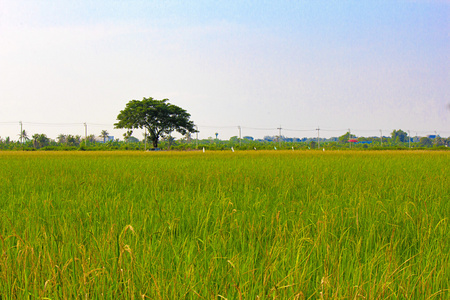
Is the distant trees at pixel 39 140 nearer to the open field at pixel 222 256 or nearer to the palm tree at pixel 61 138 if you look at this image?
the palm tree at pixel 61 138

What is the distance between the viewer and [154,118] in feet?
133

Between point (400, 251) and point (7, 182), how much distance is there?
4959 millimetres

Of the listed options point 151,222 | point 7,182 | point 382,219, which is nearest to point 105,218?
point 151,222

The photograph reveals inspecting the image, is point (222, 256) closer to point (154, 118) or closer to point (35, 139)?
point (154, 118)

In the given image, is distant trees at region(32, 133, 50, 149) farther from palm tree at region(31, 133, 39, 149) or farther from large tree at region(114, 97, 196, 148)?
large tree at region(114, 97, 196, 148)

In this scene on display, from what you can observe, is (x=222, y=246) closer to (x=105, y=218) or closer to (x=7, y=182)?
(x=105, y=218)

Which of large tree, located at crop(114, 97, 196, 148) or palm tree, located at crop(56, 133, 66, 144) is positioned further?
palm tree, located at crop(56, 133, 66, 144)

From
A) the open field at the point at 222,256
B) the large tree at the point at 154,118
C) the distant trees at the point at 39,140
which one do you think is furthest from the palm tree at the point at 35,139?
the open field at the point at 222,256

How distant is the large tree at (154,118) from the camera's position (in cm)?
3997

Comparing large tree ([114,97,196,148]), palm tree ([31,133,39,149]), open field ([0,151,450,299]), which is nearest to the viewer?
open field ([0,151,450,299])

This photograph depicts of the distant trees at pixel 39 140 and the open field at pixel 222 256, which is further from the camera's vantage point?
the distant trees at pixel 39 140

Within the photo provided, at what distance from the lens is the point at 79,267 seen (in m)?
1.28

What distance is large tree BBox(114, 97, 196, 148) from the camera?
40.0 meters

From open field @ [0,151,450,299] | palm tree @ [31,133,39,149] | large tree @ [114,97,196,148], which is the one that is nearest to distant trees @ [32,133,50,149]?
palm tree @ [31,133,39,149]
